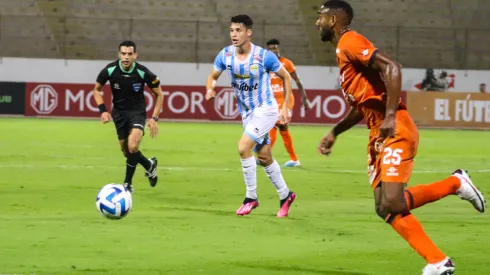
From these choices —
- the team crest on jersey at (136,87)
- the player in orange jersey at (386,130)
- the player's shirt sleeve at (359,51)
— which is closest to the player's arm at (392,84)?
the player in orange jersey at (386,130)

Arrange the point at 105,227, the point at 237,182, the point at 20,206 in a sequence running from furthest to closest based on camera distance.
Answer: the point at 237,182, the point at 20,206, the point at 105,227

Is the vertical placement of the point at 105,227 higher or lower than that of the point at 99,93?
lower

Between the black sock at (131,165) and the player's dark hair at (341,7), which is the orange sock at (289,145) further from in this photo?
the player's dark hair at (341,7)

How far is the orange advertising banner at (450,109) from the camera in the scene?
112 ft

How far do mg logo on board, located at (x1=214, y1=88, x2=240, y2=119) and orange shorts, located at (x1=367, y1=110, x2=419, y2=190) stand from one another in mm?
27210

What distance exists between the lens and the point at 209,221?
11.3 meters

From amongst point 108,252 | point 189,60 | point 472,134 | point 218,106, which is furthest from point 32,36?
point 108,252

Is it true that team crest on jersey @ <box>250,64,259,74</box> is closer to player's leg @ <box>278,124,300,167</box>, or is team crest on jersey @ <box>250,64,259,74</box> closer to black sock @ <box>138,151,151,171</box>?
black sock @ <box>138,151,151,171</box>

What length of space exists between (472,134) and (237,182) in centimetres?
1682

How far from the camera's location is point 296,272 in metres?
8.12

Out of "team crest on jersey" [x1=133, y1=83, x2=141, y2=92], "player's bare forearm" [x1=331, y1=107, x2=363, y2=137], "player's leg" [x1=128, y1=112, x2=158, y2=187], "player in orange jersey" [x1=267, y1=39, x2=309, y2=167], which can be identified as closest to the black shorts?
"player's leg" [x1=128, y1=112, x2=158, y2=187]

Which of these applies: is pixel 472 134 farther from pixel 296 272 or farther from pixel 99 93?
pixel 296 272

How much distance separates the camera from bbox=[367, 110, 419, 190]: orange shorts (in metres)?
7.48

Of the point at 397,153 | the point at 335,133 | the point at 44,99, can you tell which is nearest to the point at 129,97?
the point at 335,133
